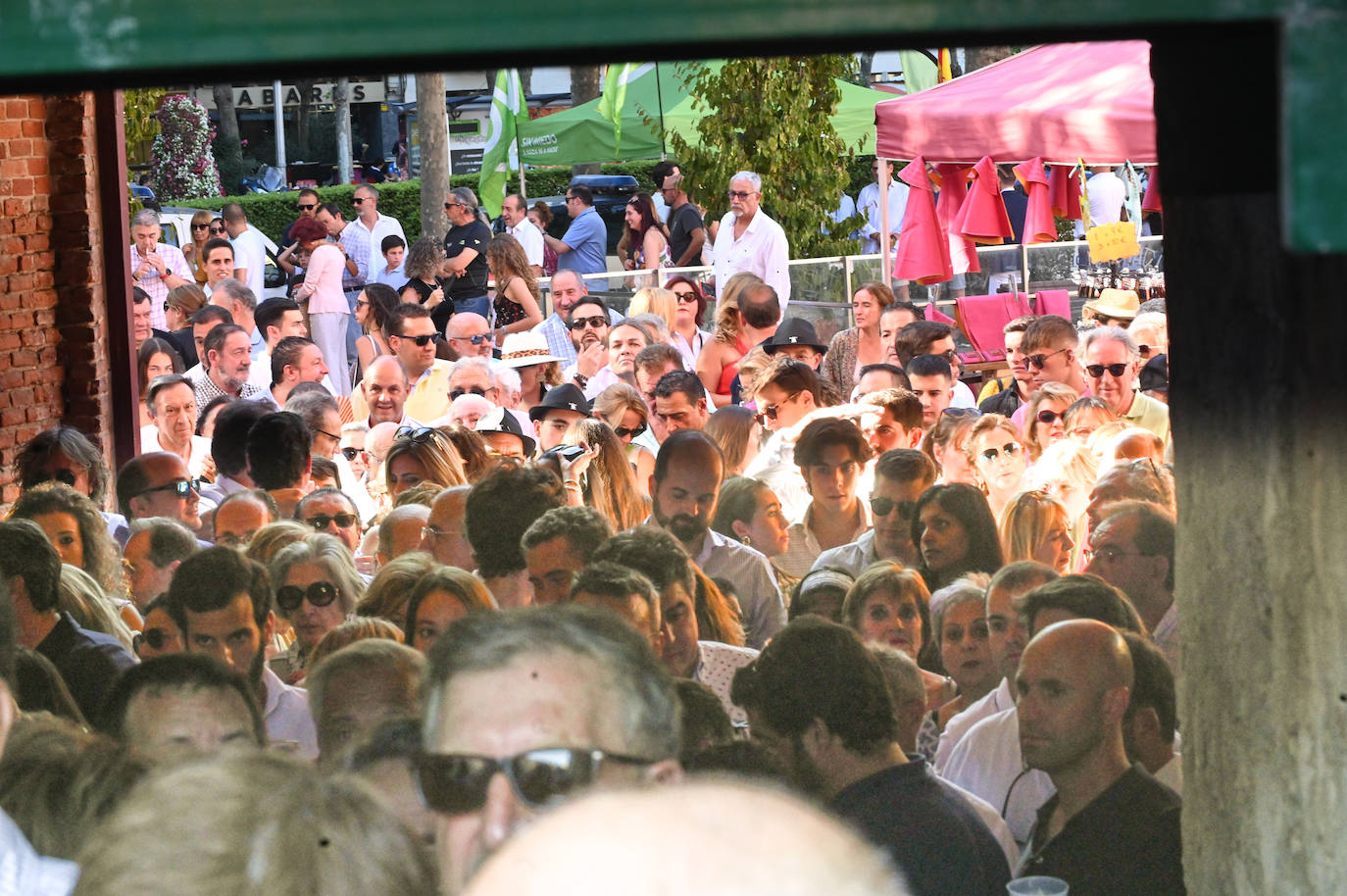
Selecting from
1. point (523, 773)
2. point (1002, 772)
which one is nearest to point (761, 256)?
point (1002, 772)

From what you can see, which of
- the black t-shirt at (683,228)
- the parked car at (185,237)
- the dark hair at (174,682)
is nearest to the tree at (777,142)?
the black t-shirt at (683,228)

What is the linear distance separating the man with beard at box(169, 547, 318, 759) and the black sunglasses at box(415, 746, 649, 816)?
119 cm

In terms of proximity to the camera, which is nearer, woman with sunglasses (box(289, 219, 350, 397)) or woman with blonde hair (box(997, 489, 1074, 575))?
woman with blonde hair (box(997, 489, 1074, 575))

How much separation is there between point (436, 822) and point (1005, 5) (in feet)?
4.40

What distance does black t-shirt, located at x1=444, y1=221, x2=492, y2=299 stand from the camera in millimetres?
10641

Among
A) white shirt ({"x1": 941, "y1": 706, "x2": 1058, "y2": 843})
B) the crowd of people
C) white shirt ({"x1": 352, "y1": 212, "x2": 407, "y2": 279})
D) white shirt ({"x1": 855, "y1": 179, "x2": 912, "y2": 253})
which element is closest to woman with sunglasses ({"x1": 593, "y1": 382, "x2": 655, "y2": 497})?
the crowd of people

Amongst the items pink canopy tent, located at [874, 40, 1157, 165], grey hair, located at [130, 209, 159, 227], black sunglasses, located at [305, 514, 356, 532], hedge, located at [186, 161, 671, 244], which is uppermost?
hedge, located at [186, 161, 671, 244]

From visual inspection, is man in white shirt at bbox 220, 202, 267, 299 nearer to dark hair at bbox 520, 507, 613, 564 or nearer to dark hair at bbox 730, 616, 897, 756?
dark hair at bbox 520, 507, 613, 564

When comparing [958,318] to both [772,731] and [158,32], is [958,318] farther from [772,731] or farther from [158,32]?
[158,32]

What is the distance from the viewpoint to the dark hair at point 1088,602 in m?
3.00

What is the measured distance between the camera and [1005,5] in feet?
2.95

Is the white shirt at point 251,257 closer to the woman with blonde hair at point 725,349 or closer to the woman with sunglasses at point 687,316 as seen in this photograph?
the woman with sunglasses at point 687,316

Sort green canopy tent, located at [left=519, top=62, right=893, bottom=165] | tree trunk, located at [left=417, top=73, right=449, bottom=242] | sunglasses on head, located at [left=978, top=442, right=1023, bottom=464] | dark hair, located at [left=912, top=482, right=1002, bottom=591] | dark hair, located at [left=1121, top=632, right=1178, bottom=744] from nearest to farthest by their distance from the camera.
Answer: dark hair, located at [left=1121, top=632, right=1178, bottom=744] < dark hair, located at [left=912, top=482, right=1002, bottom=591] < sunglasses on head, located at [left=978, top=442, right=1023, bottom=464] < tree trunk, located at [left=417, top=73, right=449, bottom=242] < green canopy tent, located at [left=519, top=62, right=893, bottom=165]

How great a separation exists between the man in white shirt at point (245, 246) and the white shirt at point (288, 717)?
8.15 m
